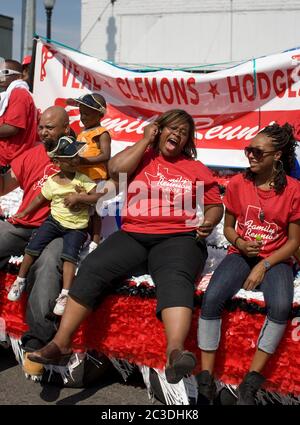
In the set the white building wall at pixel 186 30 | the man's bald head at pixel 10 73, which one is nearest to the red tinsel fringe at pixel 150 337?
the man's bald head at pixel 10 73

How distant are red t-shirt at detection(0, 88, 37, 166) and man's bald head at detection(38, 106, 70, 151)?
694 millimetres

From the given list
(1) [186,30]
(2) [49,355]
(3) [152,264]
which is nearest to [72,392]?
(2) [49,355]


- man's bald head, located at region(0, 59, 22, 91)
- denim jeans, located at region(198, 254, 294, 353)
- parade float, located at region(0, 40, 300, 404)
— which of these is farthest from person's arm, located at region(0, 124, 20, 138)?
denim jeans, located at region(198, 254, 294, 353)

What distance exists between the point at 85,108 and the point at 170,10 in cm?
1235

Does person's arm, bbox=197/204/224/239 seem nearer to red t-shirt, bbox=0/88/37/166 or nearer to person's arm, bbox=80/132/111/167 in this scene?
person's arm, bbox=80/132/111/167

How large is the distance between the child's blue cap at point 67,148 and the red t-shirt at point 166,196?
354mm

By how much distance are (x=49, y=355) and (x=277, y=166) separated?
60.0 inches

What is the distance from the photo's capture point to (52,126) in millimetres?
3482

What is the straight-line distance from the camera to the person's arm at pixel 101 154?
3.48 meters

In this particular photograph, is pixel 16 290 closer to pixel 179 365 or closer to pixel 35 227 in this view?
pixel 35 227

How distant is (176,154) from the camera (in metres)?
3.27

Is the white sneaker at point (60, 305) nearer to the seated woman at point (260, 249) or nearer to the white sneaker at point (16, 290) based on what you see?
the white sneaker at point (16, 290)
